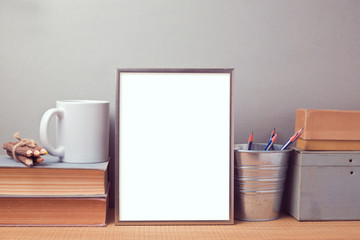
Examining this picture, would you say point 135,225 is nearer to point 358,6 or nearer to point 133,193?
point 133,193

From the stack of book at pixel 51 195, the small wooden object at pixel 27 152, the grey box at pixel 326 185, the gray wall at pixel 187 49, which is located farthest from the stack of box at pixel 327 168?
the small wooden object at pixel 27 152

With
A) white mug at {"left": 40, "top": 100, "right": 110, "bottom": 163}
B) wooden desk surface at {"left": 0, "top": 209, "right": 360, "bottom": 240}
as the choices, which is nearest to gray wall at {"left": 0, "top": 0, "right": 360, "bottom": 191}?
white mug at {"left": 40, "top": 100, "right": 110, "bottom": 163}

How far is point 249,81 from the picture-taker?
980 mm

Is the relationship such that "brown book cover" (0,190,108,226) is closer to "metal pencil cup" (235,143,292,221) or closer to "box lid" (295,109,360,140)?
"metal pencil cup" (235,143,292,221)

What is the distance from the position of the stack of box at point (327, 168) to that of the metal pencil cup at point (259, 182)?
38 mm

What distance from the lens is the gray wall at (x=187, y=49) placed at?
0.94 meters

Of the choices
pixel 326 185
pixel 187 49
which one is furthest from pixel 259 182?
pixel 187 49

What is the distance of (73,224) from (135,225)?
113mm

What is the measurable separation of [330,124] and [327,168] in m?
0.09

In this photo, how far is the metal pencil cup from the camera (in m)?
0.83

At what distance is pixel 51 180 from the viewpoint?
785 millimetres

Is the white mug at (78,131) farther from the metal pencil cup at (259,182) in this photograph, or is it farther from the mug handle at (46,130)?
the metal pencil cup at (259,182)

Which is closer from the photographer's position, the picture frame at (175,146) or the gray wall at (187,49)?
the picture frame at (175,146)

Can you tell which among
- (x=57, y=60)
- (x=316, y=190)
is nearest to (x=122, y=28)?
(x=57, y=60)
